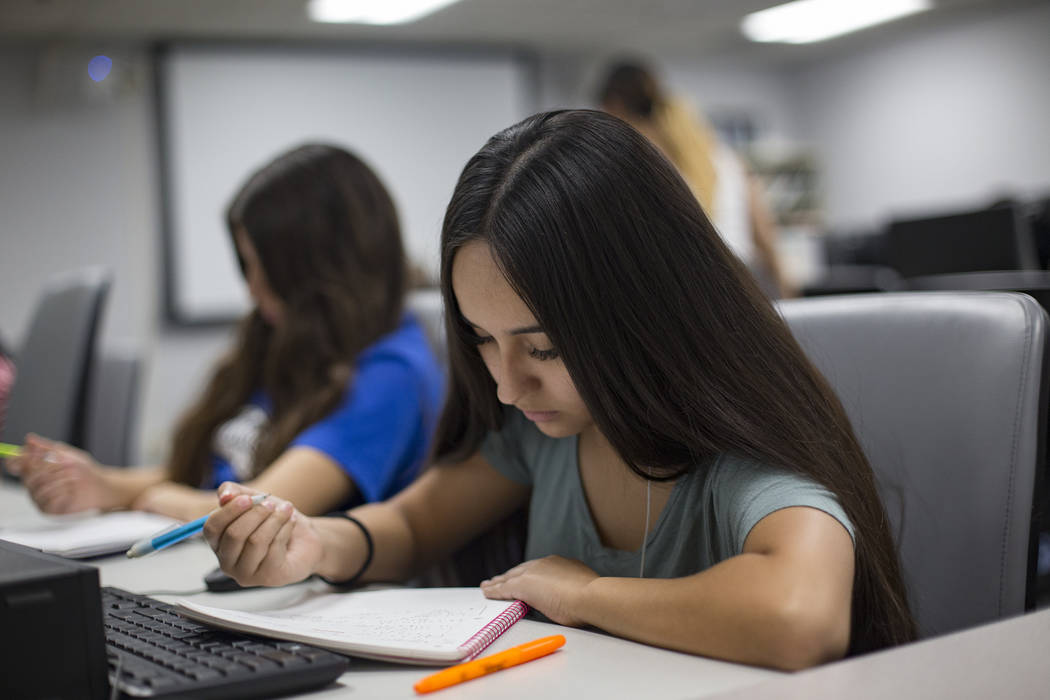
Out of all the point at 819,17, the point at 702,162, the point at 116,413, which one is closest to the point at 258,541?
the point at 116,413

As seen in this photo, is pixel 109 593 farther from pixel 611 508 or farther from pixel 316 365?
pixel 316 365

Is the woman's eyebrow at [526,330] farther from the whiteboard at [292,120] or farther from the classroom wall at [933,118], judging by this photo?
the classroom wall at [933,118]

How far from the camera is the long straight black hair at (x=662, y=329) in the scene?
0.83m

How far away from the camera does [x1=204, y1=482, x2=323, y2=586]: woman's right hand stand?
0.88 metres

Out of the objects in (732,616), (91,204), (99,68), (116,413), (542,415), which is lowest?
(116,413)

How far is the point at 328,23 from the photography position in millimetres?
5617

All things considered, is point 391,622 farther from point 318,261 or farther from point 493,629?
point 318,261

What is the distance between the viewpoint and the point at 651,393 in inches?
33.1

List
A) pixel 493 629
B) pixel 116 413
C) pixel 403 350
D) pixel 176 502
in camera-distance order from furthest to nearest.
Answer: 1. pixel 116 413
2. pixel 403 350
3. pixel 176 502
4. pixel 493 629

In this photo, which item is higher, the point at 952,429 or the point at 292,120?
the point at 292,120

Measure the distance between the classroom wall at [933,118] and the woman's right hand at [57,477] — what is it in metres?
6.14

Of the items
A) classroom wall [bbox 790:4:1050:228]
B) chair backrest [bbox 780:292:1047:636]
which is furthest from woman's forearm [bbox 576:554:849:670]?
classroom wall [bbox 790:4:1050:228]

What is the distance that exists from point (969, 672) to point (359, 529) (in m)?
0.64

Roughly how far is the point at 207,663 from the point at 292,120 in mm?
5530
